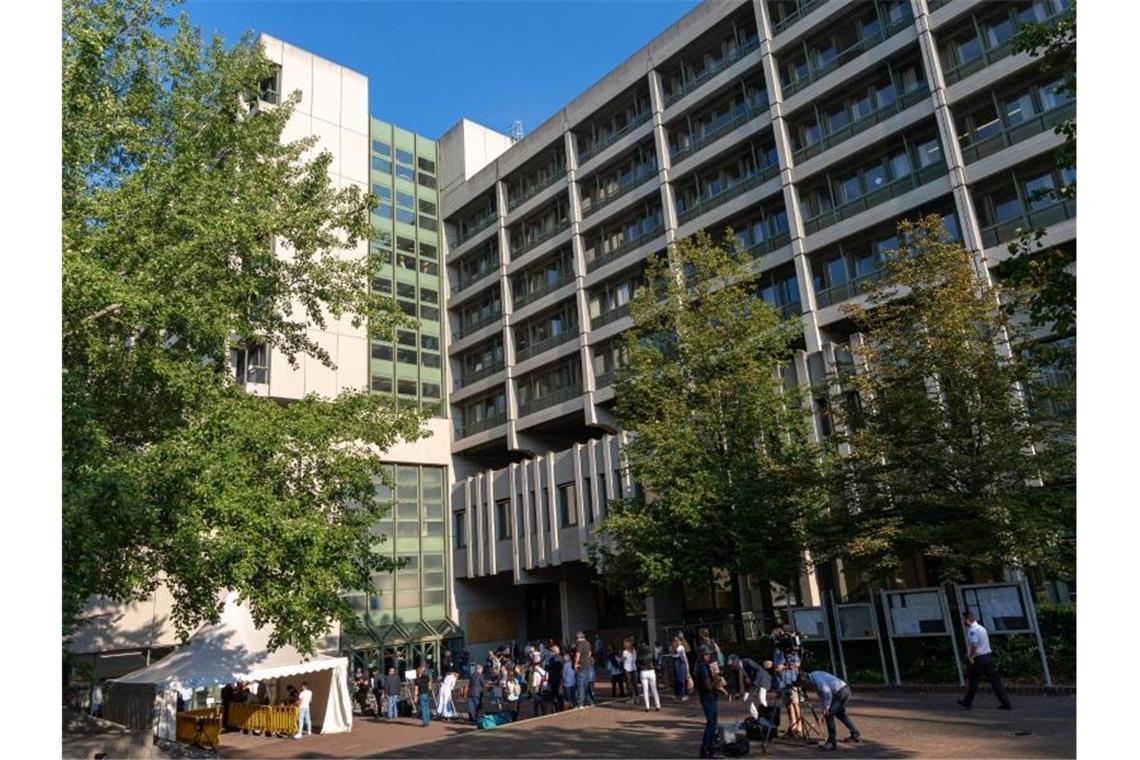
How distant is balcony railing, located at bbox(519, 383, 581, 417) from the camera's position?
136 feet

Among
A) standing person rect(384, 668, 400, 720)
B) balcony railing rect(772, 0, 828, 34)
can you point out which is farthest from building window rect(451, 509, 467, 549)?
balcony railing rect(772, 0, 828, 34)

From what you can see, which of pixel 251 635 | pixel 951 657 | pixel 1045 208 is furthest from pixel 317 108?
pixel 951 657

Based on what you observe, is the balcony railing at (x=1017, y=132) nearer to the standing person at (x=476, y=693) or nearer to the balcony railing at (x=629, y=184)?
the balcony railing at (x=629, y=184)

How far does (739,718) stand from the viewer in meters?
14.9

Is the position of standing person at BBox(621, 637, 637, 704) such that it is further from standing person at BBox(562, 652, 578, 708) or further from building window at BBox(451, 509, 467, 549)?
building window at BBox(451, 509, 467, 549)

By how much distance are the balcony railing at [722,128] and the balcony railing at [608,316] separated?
768 cm

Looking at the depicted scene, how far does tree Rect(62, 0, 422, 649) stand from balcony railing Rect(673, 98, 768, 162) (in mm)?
22581

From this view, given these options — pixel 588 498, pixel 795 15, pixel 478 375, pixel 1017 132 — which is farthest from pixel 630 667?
pixel 478 375

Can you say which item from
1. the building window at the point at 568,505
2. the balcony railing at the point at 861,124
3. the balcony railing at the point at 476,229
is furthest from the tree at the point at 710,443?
the balcony railing at the point at 476,229

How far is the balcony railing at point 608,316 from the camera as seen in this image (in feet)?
129

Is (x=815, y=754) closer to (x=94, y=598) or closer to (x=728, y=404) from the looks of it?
(x=728, y=404)

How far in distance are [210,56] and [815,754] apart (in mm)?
19111

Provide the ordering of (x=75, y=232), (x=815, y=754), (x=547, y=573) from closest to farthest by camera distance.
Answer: (x=815, y=754) < (x=75, y=232) < (x=547, y=573)

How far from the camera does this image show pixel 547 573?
41156 millimetres
